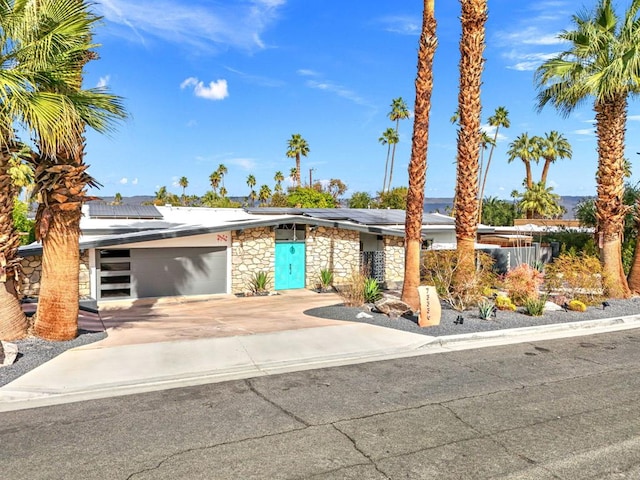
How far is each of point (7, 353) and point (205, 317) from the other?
6354 millimetres

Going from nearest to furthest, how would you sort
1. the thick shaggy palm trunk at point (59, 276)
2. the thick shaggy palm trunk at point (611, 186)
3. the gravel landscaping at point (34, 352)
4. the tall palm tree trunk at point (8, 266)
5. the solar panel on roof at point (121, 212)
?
the gravel landscaping at point (34, 352) < the tall palm tree trunk at point (8, 266) < the thick shaggy palm trunk at point (59, 276) < the thick shaggy palm trunk at point (611, 186) < the solar panel on roof at point (121, 212)

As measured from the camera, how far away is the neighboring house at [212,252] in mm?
18250

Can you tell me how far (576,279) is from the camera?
16.2 metres

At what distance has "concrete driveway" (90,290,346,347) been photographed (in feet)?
40.6

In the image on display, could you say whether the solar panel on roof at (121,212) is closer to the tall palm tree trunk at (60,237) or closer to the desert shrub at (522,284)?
the tall palm tree trunk at (60,237)

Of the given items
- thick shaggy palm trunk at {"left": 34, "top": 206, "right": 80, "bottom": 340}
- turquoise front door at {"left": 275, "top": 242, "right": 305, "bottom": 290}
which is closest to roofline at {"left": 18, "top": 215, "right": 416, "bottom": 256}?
turquoise front door at {"left": 275, "top": 242, "right": 305, "bottom": 290}

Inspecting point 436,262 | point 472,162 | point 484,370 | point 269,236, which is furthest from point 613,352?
point 269,236

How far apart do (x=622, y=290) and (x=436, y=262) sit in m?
7.55

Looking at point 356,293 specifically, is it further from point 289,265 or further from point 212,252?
point 212,252

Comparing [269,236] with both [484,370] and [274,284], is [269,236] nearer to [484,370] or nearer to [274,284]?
[274,284]

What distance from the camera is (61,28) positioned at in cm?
992

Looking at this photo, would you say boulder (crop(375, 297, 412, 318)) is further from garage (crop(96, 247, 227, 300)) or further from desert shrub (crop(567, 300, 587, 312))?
garage (crop(96, 247, 227, 300))

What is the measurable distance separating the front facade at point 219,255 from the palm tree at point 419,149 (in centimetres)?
688

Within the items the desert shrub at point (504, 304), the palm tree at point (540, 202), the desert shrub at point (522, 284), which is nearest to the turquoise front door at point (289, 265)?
the desert shrub at point (522, 284)
